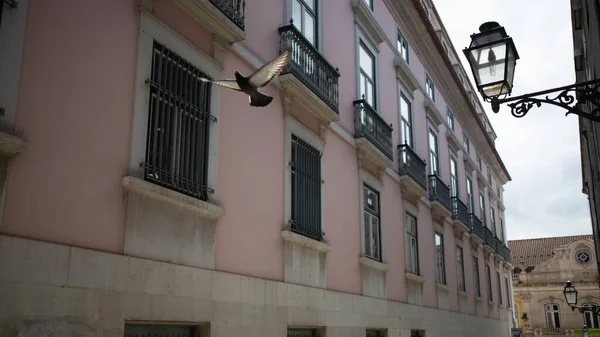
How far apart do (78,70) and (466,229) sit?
663 inches

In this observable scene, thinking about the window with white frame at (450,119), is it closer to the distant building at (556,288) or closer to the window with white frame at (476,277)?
the window with white frame at (476,277)

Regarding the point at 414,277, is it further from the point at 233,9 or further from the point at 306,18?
the point at 233,9

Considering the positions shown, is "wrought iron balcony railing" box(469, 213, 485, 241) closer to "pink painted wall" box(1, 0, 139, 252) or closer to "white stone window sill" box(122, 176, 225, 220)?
"white stone window sill" box(122, 176, 225, 220)

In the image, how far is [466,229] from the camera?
2058 centimetres

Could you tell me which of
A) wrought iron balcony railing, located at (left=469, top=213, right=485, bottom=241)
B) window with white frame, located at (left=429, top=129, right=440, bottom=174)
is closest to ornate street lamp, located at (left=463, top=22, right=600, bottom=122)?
window with white frame, located at (left=429, top=129, right=440, bottom=174)

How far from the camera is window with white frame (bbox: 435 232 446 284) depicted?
17.0 m

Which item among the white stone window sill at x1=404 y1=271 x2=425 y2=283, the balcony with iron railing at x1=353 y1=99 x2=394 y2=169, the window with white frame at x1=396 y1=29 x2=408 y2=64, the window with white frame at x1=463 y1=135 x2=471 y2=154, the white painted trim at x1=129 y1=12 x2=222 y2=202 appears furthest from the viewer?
the window with white frame at x1=463 y1=135 x2=471 y2=154

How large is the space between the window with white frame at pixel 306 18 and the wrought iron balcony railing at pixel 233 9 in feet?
7.07

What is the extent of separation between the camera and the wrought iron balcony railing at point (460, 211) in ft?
65.0

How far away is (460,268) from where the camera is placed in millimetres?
20250

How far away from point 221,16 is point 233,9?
0.51m

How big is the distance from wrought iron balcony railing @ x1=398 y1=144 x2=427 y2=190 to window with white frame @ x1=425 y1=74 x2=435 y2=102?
345 cm

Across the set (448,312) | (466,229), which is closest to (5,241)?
(448,312)

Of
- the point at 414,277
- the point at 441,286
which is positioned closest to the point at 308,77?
the point at 414,277
